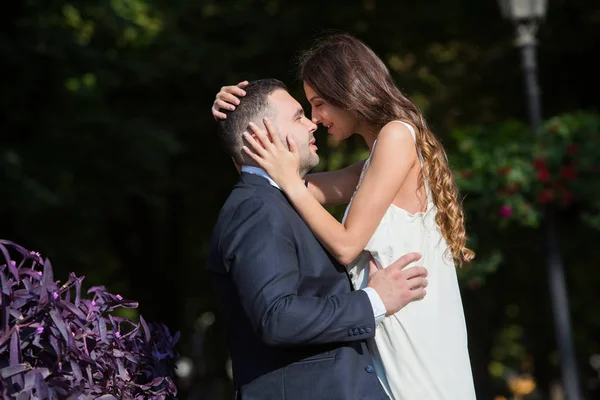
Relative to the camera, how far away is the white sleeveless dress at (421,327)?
3.39 meters

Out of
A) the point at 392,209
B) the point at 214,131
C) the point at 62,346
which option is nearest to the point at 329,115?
the point at 392,209

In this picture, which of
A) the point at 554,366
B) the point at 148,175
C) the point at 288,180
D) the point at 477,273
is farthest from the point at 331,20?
the point at 554,366

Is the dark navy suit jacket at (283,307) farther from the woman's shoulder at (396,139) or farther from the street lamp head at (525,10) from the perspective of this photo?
the street lamp head at (525,10)

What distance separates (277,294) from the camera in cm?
296

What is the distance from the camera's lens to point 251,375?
10.5 feet

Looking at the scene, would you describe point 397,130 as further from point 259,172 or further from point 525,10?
point 525,10

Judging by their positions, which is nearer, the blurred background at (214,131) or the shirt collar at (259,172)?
the shirt collar at (259,172)

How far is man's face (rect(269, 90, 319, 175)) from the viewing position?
339cm

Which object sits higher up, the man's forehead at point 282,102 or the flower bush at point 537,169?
the flower bush at point 537,169

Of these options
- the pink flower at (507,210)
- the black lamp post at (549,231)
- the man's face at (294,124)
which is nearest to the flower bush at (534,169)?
the pink flower at (507,210)

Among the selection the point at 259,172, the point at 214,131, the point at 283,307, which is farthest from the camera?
the point at 214,131

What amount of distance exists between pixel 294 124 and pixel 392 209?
47 centimetres

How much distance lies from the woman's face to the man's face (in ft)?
0.63

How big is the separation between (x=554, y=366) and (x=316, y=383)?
22.8 meters
